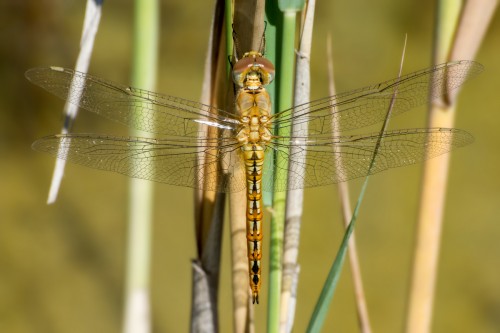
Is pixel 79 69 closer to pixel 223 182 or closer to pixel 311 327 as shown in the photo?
pixel 223 182

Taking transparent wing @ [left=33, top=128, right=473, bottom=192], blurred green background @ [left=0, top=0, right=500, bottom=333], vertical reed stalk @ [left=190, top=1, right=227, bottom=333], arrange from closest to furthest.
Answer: vertical reed stalk @ [left=190, top=1, right=227, bottom=333], transparent wing @ [left=33, top=128, right=473, bottom=192], blurred green background @ [left=0, top=0, right=500, bottom=333]

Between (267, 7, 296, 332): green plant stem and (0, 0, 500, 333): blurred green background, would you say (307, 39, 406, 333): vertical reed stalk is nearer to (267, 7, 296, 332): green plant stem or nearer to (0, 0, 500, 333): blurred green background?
(267, 7, 296, 332): green plant stem

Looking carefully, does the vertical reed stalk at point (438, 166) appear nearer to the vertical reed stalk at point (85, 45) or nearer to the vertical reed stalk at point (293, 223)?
the vertical reed stalk at point (293, 223)

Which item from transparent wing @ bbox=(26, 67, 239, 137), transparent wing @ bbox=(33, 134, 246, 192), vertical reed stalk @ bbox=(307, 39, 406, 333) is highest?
transparent wing @ bbox=(26, 67, 239, 137)

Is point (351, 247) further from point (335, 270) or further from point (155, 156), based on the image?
point (155, 156)

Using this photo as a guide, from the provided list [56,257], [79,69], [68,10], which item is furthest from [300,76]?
[68,10]

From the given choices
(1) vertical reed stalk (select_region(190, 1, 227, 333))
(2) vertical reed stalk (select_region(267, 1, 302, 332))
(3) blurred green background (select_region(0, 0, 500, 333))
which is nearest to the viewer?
(2) vertical reed stalk (select_region(267, 1, 302, 332))

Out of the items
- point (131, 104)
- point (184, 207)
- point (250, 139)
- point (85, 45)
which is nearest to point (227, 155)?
point (250, 139)

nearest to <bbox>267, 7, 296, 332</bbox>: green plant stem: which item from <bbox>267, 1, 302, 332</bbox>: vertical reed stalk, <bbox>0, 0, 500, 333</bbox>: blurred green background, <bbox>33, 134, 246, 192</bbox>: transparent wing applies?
<bbox>267, 1, 302, 332</bbox>: vertical reed stalk
